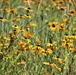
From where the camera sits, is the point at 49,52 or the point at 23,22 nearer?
the point at 49,52

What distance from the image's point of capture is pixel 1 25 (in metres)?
Answer: 4.14

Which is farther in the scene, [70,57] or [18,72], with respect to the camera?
[70,57]


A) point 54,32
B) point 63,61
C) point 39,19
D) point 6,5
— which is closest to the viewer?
point 63,61

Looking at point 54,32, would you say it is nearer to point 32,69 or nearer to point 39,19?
point 39,19

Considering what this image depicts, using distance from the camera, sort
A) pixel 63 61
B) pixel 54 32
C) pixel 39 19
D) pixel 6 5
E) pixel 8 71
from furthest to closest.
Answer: pixel 6 5 < pixel 39 19 < pixel 54 32 < pixel 63 61 < pixel 8 71

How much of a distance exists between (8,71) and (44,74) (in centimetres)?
33

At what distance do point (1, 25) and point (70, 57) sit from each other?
3.53 ft

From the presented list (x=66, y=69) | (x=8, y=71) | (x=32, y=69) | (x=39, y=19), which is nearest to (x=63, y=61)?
(x=66, y=69)

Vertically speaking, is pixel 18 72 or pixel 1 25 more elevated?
pixel 1 25

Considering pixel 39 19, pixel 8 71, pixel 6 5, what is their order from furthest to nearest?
pixel 6 5
pixel 39 19
pixel 8 71

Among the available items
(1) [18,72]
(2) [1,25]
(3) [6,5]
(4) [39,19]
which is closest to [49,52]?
(1) [18,72]

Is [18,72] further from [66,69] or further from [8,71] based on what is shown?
[66,69]

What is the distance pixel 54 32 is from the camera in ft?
13.3

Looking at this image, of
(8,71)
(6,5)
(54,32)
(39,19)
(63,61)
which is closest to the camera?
(8,71)
